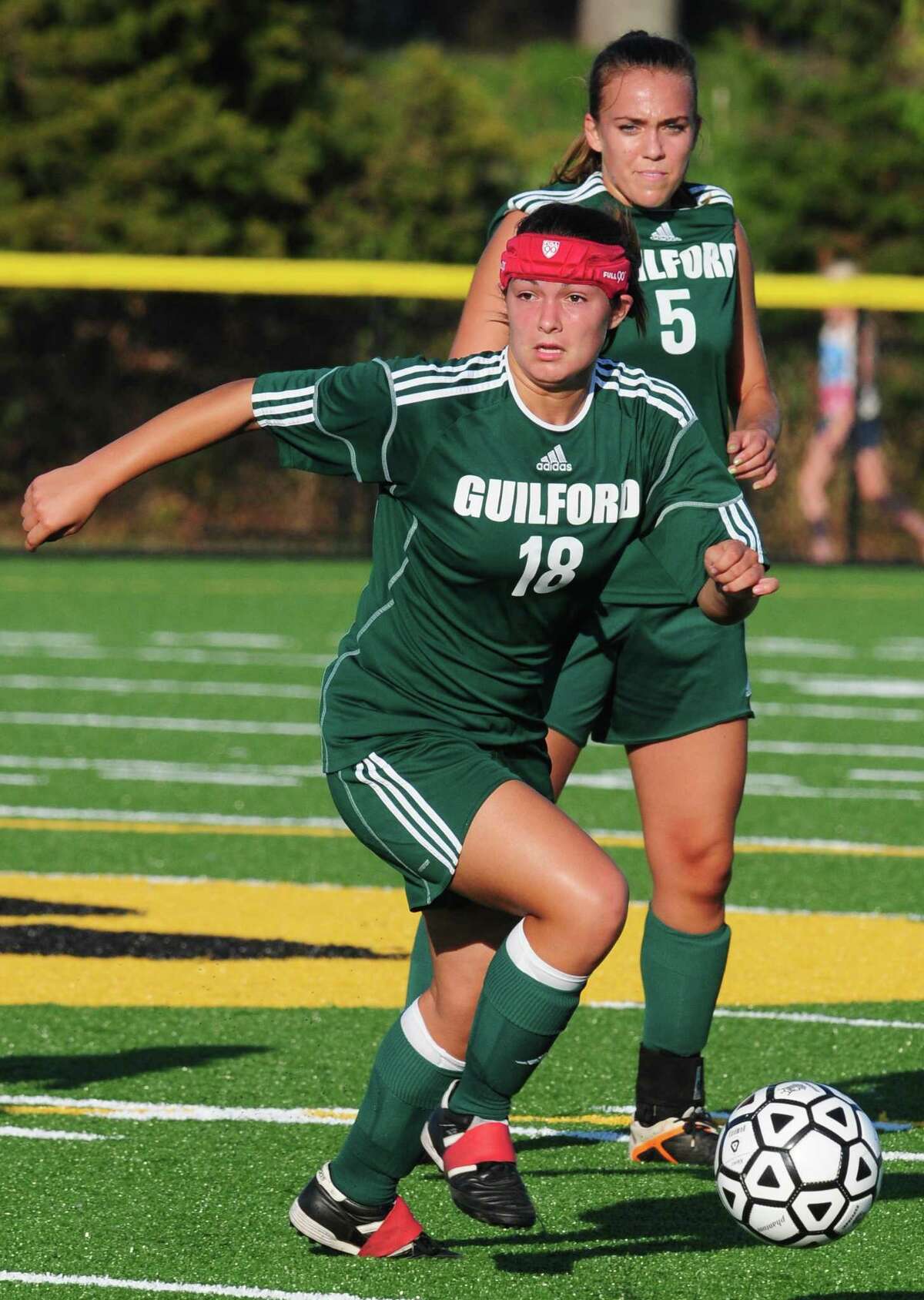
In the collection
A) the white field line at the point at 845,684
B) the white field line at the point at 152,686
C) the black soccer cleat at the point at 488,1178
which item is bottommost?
the white field line at the point at 152,686

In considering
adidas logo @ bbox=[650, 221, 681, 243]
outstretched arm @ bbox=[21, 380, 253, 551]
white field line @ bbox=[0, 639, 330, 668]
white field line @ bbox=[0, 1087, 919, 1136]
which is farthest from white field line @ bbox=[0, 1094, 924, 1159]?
white field line @ bbox=[0, 639, 330, 668]

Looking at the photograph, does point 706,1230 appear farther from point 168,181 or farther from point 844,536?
point 168,181

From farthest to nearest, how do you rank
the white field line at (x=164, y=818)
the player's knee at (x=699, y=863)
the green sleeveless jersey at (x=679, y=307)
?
the white field line at (x=164, y=818) → the player's knee at (x=699, y=863) → the green sleeveless jersey at (x=679, y=307)

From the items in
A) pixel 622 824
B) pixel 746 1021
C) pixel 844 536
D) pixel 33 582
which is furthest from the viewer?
pixel 844 536

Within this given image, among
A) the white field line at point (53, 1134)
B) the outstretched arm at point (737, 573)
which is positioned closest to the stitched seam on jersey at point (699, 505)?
the outstretched arm at point (737, 573)

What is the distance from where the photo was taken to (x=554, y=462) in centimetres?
404

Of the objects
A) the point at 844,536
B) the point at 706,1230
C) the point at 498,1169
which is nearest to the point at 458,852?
the point at 498,1169

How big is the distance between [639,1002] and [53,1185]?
207cm

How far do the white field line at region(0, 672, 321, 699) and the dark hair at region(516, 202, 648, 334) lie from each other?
25.9 ft

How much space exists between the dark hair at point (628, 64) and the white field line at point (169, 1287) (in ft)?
7.54

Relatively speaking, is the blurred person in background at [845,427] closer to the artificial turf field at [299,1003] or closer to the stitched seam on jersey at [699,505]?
the artificial turf field at [299,1003]

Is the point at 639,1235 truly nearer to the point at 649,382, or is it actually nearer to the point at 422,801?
the point at 422,801

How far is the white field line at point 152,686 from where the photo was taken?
12.1m

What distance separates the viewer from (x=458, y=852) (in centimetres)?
397
